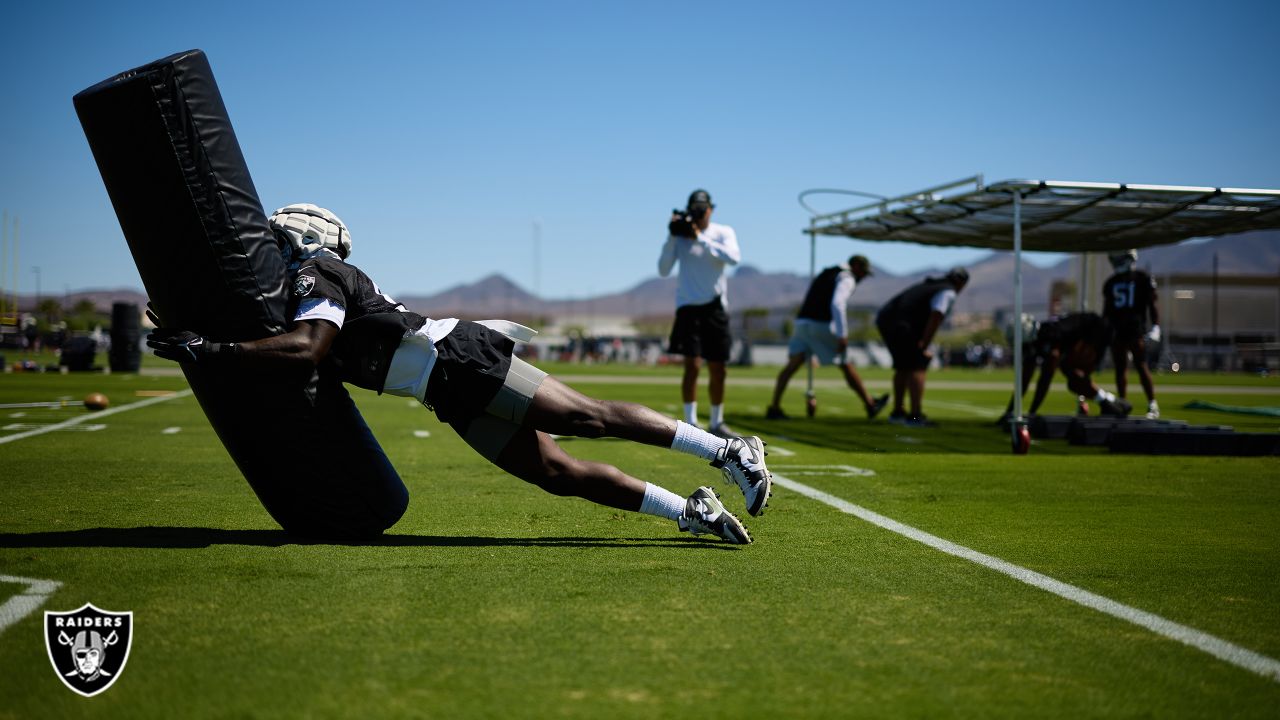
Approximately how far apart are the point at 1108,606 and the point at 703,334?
22.3 ft

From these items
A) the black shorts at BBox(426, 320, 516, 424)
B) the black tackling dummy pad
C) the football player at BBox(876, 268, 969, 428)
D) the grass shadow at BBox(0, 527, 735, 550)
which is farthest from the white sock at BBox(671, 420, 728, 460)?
the football player at BBox(876, 268, 969, 428)

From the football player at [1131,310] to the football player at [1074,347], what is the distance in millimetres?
669

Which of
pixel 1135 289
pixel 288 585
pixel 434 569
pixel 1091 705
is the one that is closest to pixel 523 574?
pixel 434 569

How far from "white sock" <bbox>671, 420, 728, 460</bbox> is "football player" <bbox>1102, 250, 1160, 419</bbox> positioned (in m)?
9.47

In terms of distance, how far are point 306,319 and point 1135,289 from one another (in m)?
11.2

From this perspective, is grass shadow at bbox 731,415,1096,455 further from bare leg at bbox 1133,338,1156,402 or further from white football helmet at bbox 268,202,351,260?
white football helmet at bbox 268,202,351,260

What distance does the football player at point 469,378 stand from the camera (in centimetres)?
411

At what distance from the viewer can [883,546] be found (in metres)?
4.57

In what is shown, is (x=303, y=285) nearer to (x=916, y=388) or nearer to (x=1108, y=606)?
(x=1108, y=606)

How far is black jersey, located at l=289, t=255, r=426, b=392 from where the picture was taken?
14.0 ft

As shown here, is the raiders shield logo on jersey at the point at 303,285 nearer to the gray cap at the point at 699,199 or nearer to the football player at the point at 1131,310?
the gray cap at the point at 699,199

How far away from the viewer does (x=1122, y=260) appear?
13047 millimetres

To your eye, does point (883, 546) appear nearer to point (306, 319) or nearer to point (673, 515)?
point (673, 515)

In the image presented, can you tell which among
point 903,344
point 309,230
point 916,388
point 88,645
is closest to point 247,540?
point 309,230
